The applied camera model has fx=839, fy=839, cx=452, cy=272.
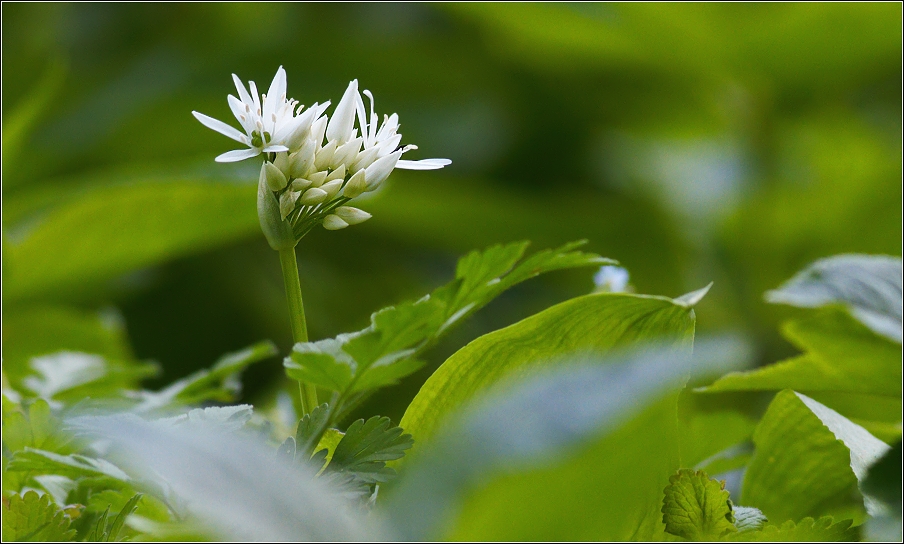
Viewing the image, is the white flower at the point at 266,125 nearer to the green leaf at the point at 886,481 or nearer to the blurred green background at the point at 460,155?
the green leaf at the point at 886,481

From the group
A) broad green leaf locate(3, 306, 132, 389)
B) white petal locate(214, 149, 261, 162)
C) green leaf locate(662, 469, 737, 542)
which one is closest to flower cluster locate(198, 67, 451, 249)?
white petal locate(214, 149, 261, 162)

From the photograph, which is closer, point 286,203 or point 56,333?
point 286,203

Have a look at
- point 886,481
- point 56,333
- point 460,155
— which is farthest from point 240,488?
point 460,155

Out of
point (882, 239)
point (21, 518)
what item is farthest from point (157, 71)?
point (21, 518)

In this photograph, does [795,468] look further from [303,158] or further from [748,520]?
[303,158]

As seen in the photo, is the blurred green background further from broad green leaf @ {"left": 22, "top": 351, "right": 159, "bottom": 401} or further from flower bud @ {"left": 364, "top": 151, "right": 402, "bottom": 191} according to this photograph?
flower bud @ {"left": 364, "top": 151, "right": 402, "bottom": 191}

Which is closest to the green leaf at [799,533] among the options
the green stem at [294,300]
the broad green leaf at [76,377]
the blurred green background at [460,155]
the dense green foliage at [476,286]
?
the dense green foliage at [476,286]
